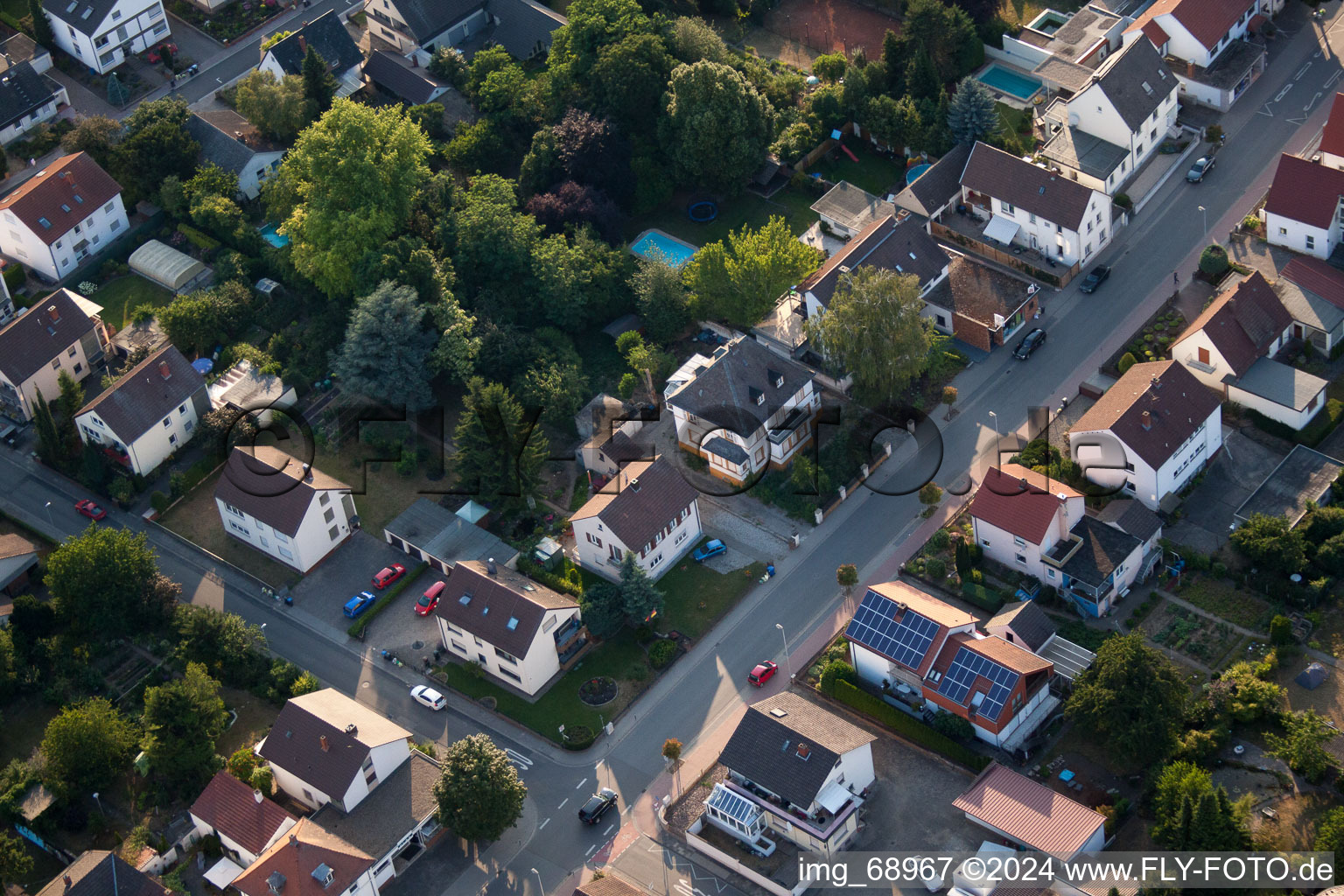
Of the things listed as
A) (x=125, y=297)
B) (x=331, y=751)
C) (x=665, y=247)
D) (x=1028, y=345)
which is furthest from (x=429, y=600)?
(x=1028, y=345)

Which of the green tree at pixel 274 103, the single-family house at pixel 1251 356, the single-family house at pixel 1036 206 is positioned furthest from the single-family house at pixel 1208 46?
the green tree at pixel 274 103

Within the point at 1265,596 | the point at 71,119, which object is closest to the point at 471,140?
the point at 71,119

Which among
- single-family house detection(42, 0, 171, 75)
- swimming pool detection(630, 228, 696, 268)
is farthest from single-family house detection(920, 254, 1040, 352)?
single-family house detection(42, 0, 171, 75)

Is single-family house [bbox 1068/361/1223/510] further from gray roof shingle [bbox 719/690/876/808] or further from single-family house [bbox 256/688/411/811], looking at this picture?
single-family house [bbox 256/688/411/811]

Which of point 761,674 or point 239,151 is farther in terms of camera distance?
point 239,151

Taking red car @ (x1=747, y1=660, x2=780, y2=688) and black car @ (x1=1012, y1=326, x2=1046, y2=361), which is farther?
black car @ (x1=1012, y1=326, x2=1046, y2=361)

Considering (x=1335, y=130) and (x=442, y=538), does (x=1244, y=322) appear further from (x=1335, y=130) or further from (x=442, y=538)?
(x=442, y=538)
